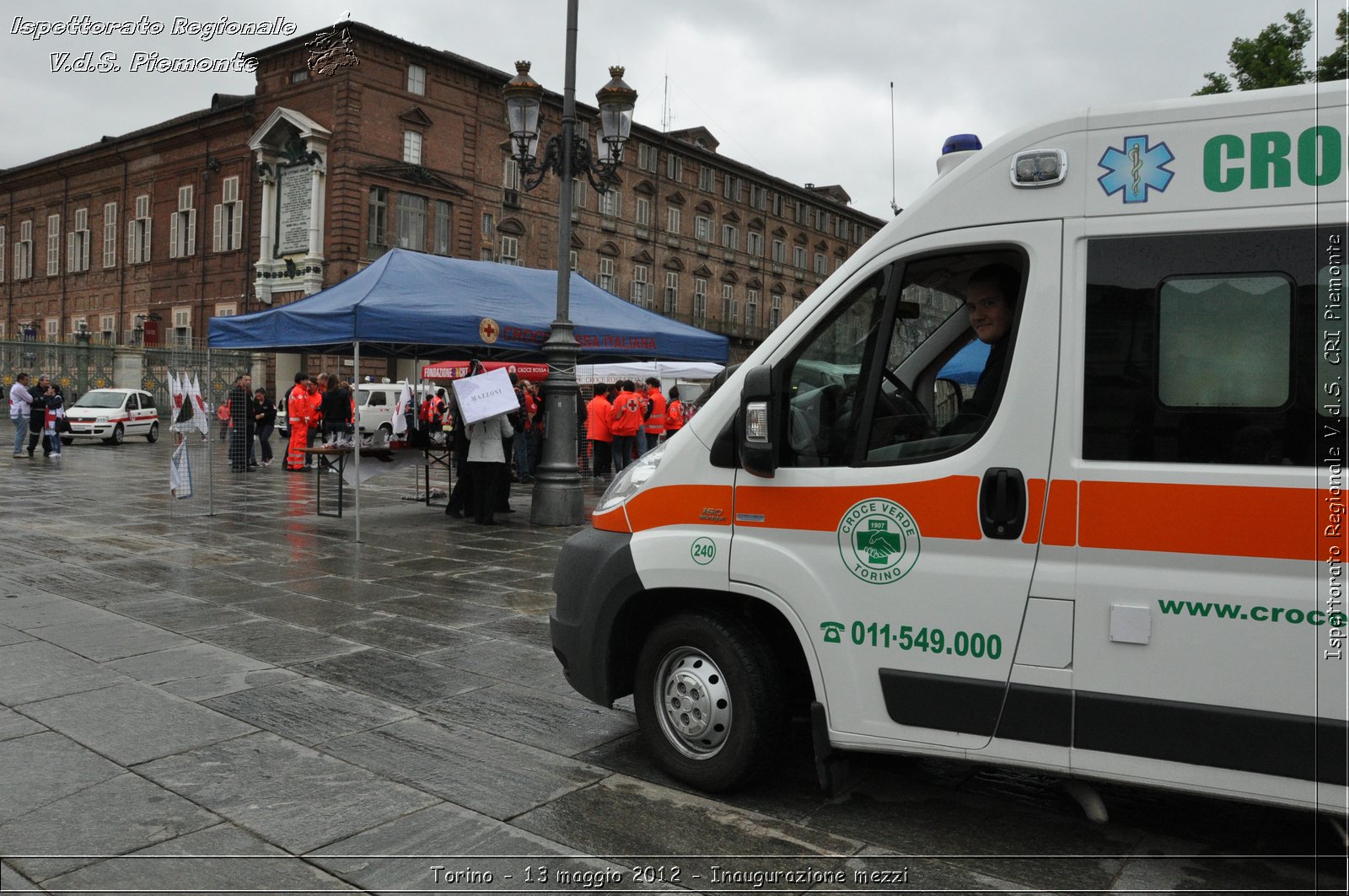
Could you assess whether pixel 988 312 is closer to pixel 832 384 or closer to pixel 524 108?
pixel 832 384

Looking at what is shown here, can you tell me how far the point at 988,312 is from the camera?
3.70 m

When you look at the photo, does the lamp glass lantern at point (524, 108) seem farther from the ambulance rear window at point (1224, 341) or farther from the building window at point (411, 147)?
the building window at point (411, 147)

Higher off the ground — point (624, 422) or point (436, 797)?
point (624, 422)

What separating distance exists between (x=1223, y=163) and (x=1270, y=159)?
13cm

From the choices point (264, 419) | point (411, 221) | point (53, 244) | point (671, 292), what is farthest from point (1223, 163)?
point (53, 244)

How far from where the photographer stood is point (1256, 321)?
313 centimetres

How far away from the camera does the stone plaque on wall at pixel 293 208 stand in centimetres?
3716

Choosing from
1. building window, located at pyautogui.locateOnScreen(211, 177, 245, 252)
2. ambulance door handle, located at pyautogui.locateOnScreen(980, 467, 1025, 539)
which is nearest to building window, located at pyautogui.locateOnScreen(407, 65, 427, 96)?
building window, located at pyautogui.locateOnScreen(211, 177, 245, 252)

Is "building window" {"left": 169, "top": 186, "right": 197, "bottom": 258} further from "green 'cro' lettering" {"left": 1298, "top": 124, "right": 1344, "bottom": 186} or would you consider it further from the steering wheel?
"green 'cro' lettering" {"left": 1298, "top": 124, "right": 1344, "bottom": 186}

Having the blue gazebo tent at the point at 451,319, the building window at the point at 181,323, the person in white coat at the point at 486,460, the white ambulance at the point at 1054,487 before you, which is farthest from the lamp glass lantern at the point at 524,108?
the building window at the point at 181,323

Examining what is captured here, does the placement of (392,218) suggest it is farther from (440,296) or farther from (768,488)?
(768,488)

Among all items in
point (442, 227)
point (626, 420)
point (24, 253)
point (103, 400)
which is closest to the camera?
point (626, 420)

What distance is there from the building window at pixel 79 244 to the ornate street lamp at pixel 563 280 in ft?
142

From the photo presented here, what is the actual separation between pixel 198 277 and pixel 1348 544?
44.6m
